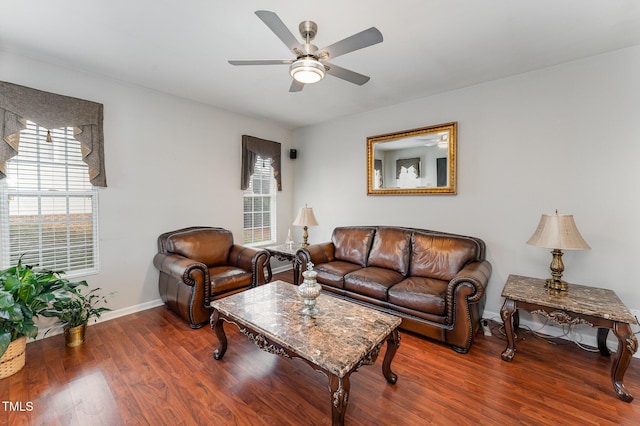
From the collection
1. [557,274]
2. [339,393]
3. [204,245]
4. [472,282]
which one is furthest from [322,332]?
[204,245]

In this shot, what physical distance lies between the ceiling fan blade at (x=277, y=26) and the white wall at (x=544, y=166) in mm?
2366

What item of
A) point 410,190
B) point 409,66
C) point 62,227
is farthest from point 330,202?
point 62,227

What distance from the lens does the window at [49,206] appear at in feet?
8.28

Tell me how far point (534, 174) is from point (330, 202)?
8.90 feet

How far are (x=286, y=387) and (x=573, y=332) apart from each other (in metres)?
2.74

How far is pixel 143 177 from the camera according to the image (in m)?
3.27

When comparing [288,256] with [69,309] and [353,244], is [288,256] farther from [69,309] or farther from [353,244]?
[69,309]

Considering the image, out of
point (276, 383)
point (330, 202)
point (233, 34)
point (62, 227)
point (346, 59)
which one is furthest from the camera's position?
point (330, 202)

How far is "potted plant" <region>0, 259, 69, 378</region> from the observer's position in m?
1.90

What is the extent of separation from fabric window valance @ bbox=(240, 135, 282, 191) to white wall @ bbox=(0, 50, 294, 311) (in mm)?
149

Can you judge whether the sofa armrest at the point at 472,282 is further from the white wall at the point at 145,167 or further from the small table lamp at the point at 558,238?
the white wall at the point at 145,167

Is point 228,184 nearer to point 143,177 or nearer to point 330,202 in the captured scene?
point 143,177

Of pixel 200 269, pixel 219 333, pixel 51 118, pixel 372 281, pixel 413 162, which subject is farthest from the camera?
pixel 413 162

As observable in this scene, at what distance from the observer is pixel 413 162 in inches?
143
